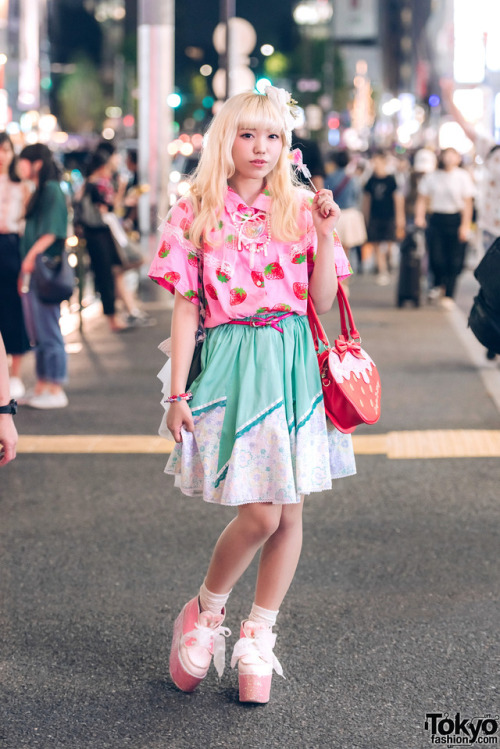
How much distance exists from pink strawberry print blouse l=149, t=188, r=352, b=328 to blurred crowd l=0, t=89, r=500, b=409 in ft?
5.87

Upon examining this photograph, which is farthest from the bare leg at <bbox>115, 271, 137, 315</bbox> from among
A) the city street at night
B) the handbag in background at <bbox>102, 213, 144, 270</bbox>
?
the city street at night

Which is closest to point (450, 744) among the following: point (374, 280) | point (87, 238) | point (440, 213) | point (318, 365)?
point (318, 365)

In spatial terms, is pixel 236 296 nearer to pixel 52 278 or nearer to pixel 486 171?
pixel 52 278

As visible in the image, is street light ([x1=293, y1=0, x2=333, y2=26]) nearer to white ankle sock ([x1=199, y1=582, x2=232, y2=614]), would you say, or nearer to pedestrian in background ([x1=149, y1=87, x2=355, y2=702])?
pedestrian in background ([x1=149, y1=87, x2=355, y2=702])

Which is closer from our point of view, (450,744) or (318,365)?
(450,744)

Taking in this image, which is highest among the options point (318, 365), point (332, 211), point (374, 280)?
point (332, 211)

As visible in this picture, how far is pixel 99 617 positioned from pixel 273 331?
142 centimetres

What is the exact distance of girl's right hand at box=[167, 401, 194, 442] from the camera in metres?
3.41

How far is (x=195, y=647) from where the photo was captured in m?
3.54

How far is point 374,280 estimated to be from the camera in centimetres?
1850

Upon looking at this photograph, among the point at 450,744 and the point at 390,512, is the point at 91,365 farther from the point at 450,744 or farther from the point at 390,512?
the point at 450,744

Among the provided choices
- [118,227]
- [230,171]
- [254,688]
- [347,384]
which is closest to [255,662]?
[254,688]

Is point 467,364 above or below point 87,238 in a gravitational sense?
below

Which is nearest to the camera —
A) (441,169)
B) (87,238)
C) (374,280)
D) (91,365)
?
(91,365)
